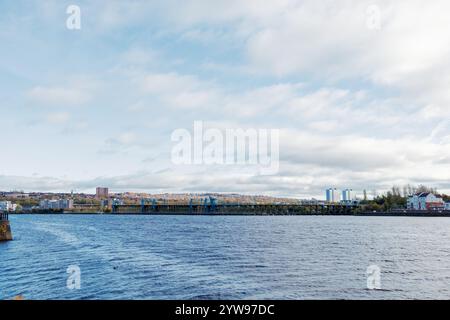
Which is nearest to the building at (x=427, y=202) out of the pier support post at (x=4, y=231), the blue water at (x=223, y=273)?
the blue water at (x=223, y=273)

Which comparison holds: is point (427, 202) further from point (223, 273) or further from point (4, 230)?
point (223, 273)

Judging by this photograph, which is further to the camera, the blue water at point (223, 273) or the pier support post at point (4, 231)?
the pier support post at point (4, 231)

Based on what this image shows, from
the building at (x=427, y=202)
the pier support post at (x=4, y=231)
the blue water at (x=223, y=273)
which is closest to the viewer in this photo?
the blue water at (x=223, y=273)

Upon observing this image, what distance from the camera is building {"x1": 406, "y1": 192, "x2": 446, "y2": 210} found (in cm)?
18500

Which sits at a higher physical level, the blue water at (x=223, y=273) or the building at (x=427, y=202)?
the building at (x=427, y=202)

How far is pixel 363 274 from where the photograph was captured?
30.4m

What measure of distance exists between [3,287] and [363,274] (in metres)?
27.4

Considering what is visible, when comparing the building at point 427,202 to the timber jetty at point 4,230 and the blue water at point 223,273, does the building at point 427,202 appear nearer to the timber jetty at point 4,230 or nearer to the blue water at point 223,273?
the blue water at point 223,273

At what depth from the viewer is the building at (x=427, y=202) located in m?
185

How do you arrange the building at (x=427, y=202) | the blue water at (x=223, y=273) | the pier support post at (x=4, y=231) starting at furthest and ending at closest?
the building at (x=427, y=202) < the pier support post at (x=4, y=231) < the blue water at (x=223, y=273)
